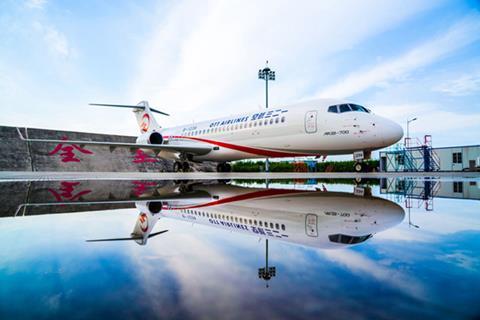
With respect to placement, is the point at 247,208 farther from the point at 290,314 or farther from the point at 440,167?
the point at 440,167

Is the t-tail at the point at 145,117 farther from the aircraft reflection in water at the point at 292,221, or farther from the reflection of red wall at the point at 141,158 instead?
the aircraft reflection in water at the point at 292,221

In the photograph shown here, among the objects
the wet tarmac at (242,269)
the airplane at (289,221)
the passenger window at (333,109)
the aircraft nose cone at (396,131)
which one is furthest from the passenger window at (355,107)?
the wet tarmac at (242,269)

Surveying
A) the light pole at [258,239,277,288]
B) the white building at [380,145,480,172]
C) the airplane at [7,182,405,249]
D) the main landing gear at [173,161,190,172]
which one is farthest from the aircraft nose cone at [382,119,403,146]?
the white building at [380,145,480,172]

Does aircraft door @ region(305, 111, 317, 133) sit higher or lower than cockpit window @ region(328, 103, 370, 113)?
lower

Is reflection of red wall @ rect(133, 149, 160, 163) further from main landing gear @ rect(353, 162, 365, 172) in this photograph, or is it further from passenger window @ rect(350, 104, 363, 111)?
passenger window @ rect(350, 104, 363, 111)

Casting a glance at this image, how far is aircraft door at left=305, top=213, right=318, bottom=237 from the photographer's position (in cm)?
187

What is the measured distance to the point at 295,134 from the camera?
35.7 feet

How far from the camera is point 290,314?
0.82 metres

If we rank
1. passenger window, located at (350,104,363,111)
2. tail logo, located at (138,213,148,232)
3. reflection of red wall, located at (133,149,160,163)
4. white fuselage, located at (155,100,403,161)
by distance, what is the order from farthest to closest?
1. reflection of red wall, located at (133,149,160,163)
2. passenger window, located at (350,104,363,111)
3. white fuselage, located at (155,100,403,161)
4. tail logo, located at (138,213,148,232)

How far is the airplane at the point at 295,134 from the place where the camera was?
31.0 ft

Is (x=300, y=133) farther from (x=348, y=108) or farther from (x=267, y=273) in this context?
(x=267, y=273)

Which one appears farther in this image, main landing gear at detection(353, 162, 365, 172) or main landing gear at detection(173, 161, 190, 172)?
main landing gear at detection(173, 161, 190, 172)

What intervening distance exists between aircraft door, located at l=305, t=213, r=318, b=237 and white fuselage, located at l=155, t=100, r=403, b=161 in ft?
25.2

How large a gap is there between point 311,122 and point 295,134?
2.45ft
